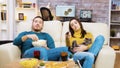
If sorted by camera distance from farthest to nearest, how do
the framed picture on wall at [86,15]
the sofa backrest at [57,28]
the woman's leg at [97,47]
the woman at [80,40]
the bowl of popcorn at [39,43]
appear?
the framed picture on wall at [86,15] → the sofa backrest at [57,28] → the bowl of popcorn at [39,43] → the woman at [80,40] → the woman's leg at [97,47]

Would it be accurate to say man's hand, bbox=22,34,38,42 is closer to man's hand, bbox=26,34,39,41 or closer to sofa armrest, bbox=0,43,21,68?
man's hand, bbox=26,34,39,41

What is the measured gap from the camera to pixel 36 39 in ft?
10.9

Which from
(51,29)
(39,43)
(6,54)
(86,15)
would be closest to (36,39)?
(39,43)

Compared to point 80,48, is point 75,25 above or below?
above

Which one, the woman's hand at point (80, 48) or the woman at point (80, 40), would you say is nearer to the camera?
the woman at point (80, 40)

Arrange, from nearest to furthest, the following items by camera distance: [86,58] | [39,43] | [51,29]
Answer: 1. [86,58]
2. [39,43]
3. [51,29]

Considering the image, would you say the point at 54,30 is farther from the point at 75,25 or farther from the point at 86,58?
the point at 86,58

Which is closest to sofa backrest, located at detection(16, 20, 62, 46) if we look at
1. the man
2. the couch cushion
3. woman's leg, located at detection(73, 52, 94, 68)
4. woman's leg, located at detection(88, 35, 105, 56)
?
the couch cushion

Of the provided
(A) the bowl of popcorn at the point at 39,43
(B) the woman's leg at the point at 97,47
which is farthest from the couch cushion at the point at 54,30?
(B) the woman's leg at the point at 97,47

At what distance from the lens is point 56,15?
6266mm

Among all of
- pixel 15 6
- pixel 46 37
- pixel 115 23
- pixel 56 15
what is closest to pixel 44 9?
pixel 56 15

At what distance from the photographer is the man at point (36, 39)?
295cm

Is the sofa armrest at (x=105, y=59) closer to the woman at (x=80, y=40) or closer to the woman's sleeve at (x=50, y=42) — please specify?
the woman at (x=80, y=40)

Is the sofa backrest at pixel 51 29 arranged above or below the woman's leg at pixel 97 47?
above
